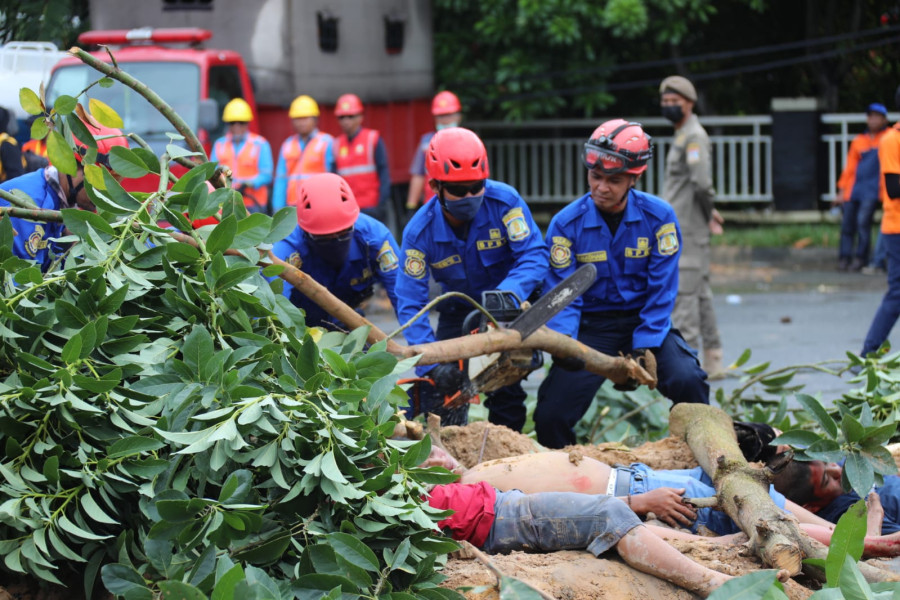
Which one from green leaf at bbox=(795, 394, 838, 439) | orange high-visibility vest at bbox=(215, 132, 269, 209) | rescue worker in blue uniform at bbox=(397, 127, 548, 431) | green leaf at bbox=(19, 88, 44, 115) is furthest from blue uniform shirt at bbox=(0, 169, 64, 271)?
orange high-visibility vest at bbox=(215, 132, 269, 209)

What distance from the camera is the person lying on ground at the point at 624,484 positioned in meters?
4.14

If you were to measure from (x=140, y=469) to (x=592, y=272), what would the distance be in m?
2.57

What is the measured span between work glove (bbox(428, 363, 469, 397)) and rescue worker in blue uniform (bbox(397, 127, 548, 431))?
13.3 inches

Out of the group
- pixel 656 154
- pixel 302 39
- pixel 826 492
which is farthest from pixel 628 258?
pixel 656 154

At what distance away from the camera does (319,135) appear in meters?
12.1

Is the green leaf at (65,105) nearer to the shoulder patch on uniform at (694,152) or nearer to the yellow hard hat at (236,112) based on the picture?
the shoulder patch on uniform at (694,152)

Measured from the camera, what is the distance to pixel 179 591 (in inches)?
115

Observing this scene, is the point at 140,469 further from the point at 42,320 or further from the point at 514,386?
the point at 514,386

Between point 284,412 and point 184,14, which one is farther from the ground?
point 184,14

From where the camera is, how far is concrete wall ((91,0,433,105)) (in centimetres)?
1260

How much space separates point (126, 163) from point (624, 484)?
2326 mm

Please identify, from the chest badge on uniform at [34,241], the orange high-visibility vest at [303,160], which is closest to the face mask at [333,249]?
the chest badge on uniform at [34,241]

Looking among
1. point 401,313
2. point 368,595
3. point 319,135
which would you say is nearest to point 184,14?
point 319,135

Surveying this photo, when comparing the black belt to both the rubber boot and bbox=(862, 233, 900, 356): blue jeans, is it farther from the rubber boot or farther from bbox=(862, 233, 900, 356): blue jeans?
bbox=(862, 233, 900, 356): blue jeans
